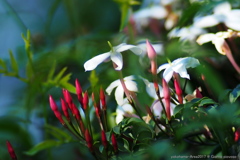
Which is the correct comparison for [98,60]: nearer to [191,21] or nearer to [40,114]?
[191,21]

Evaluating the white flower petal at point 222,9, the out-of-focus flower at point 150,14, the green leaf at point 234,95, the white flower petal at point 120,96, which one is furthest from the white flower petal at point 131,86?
the out-of-focus flower at point 150,14

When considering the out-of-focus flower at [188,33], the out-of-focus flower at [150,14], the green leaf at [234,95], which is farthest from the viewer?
the out-of-focus flower at [150,14]

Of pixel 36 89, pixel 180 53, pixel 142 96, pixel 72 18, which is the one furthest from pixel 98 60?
pixel 72 18

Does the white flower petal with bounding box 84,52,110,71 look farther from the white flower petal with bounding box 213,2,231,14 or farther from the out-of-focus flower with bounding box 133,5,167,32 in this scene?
the out-of-focus flower with bounding box 133,5,167,32

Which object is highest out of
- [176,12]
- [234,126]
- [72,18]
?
[72,18]

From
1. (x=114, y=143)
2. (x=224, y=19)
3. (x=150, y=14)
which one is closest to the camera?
(x=114, y=143)

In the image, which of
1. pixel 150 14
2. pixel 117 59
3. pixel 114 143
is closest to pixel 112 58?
pixel 117 59

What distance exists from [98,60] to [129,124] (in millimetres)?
110

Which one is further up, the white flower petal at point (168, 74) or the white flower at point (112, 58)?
the white flower at point (112, 58)

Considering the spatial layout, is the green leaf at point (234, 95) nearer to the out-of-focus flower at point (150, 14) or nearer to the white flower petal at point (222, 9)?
the white flower petal at point (222, 9)

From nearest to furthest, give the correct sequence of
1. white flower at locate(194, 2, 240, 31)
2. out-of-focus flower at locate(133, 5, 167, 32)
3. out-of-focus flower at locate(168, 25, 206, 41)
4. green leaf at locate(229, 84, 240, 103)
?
green leaf at locate(229, 84, 240, 103) → white flower at locate(194, 2, 240, 31) → out-of-focus flower at locate(168, 25, 206, 41) → out-of-focus flower at locate(133, 5, 167, 32)

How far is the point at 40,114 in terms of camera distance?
1.36 m

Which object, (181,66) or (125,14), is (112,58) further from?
(125,14)

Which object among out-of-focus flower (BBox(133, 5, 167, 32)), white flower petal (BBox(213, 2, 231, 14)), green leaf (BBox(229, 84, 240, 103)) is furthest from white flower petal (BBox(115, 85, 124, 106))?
out-of-focus flower (BBox(133, 5, 167, 32))
